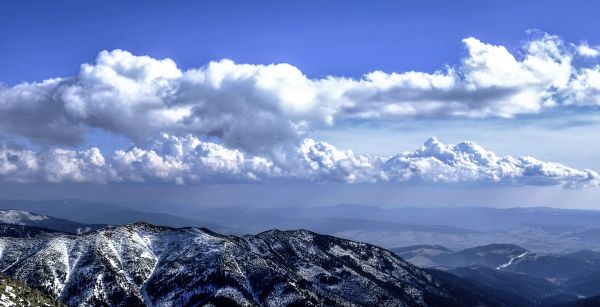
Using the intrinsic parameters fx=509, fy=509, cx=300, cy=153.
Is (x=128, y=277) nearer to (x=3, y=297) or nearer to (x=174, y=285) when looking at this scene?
(x=174, y=285)

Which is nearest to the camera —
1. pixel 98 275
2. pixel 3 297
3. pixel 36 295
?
pixel 3 297

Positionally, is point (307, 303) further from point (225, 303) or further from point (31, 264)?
point (31, 264)

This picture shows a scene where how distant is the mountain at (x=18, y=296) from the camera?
297 ft

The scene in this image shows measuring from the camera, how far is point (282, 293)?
196 m

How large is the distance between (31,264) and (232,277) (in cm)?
7650

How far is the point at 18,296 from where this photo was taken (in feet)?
307

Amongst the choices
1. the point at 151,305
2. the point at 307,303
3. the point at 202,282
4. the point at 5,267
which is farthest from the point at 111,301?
the point at 307,303

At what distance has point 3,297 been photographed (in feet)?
296

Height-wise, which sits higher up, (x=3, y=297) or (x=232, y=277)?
(x=3, y=297)

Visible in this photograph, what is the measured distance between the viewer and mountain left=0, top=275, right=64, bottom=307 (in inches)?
3563

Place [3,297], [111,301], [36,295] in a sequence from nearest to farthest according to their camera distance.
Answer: [3,297] < [36,295] < [111,301]

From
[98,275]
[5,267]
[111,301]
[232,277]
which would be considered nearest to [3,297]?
[111,301]

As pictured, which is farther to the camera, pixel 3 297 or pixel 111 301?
pixel 111 301

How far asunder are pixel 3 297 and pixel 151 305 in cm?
9545
